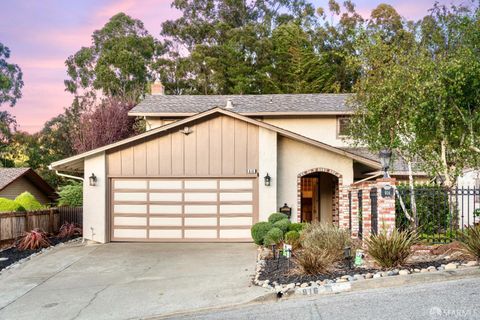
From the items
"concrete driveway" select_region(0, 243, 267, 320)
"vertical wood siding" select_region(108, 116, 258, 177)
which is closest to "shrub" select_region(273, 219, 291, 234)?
"concrete driveway" select_region(0, 243, 267, 320)

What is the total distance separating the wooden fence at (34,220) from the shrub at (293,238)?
29.9 ft

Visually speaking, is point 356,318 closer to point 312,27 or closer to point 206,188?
point 206,188

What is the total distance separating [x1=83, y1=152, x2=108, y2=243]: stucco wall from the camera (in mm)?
16078

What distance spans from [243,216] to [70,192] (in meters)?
9.50

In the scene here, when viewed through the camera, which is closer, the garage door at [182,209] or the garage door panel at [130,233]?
the garage door at [182,209]

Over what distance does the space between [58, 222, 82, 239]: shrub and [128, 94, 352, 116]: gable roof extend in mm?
5074

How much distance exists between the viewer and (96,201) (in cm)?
1625

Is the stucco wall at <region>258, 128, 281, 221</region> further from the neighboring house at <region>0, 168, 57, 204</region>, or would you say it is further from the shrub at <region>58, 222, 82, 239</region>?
the neighboring house at <region>0, 168, 57, 204</region>

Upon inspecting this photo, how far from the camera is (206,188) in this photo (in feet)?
52.8

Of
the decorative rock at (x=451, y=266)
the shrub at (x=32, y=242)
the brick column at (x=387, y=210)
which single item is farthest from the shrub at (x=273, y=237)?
the shrub at (x=32, y=242)

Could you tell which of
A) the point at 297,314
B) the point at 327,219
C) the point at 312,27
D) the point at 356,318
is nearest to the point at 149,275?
the point at 297,314

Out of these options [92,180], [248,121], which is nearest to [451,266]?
[248,121]

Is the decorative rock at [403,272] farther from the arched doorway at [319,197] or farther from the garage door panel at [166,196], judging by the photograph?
the arched doorway at [319,197]

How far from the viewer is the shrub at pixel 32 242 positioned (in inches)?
601
